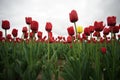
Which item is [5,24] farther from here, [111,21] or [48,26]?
[111,21]

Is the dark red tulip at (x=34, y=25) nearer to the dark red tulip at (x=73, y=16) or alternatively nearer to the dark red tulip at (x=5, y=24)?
the dark red tulip at (x=5, y=24)

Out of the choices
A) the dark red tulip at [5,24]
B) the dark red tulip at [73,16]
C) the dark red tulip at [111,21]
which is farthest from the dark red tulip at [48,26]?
the dark red tulip at [111,21]

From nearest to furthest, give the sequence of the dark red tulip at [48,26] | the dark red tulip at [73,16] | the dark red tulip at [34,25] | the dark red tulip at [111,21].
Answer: the dark red tulip at [73,16]
the dark red tulip at [111,21]
the dark red tulip at [34,25]
the dark red tulip at [48,26]

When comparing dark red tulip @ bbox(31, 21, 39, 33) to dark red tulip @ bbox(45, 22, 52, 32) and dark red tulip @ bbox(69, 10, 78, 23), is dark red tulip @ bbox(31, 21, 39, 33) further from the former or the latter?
dark red tulip @ bbox(69, 10, 78, 23)

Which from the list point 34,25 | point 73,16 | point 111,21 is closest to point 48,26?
point 34,25

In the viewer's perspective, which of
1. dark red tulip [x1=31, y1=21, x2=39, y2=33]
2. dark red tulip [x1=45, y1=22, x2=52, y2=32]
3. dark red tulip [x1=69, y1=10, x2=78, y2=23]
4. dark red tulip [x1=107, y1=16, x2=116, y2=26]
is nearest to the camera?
dark red tulip [x1=69, y1=10, x2=78, y2=23]

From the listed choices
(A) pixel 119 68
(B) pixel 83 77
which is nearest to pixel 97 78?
(B) pixel 83 77

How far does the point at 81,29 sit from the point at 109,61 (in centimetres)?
178

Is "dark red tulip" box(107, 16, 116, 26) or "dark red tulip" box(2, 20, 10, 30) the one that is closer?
"dark red tulip" box(107, 16, 116, 26)

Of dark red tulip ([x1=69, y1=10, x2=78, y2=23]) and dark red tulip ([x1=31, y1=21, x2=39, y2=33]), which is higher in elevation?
dark red tulip ([x1=69, y1=10, x2=78, y2=23])

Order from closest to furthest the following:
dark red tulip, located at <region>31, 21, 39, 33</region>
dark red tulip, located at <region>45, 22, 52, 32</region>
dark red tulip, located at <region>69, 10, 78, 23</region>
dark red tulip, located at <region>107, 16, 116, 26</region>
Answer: dark red tulip, located at <region>69, 10, 78, 23</region> → dark red tulip, located at <region>107, 16, 116, 26</region> → dark red tulip, located at <region>31, 21, 39, 33</region> → dark red tulip, located at <region>45, 22, 52, 32</region>

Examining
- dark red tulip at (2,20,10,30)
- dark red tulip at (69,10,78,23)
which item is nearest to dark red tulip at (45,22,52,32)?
dark red tulip at (69,10,78,23)

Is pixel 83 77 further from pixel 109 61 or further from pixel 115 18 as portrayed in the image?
pixel 115 18

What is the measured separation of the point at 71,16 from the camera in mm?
3793
